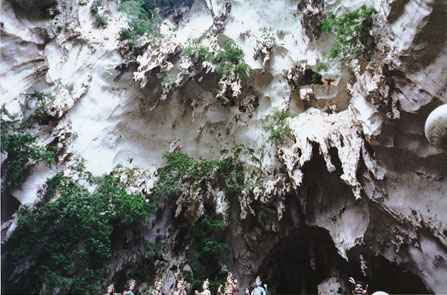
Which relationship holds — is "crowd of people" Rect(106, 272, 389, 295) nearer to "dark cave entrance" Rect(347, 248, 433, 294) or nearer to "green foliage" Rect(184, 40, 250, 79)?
"dark cave entrance" Rect(347, 248, 433, 294)

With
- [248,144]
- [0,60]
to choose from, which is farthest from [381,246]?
[0,60]

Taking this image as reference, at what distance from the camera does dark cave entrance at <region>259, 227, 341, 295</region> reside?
11852 millimetres

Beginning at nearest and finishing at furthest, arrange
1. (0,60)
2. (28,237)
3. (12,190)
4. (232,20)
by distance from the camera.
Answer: (28,237)
(12,190)
(0,60)
(232,20)

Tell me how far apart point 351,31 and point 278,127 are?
8.44ft

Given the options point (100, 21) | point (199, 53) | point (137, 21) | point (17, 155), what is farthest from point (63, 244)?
point (137, 21)

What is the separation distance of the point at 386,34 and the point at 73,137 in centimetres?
696

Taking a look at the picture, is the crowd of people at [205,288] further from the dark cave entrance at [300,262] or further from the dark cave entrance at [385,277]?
the dark cave entrance at [300,262]

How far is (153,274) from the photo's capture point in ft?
35.0

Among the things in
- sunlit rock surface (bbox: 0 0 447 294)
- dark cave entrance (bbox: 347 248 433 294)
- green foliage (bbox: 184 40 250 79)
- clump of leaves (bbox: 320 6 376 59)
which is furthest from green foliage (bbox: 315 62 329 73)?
dark cave entrance (bbox: 347 248 433 294)

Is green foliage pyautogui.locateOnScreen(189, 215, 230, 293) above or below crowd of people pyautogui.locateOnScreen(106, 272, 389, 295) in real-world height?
above

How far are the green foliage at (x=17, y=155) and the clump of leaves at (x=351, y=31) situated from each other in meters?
6.64

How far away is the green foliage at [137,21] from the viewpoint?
12.1 m

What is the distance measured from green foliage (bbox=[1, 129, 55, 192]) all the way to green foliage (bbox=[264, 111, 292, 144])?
16.0 feet

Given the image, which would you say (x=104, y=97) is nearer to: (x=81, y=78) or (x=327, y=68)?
(x=81, y=78)
